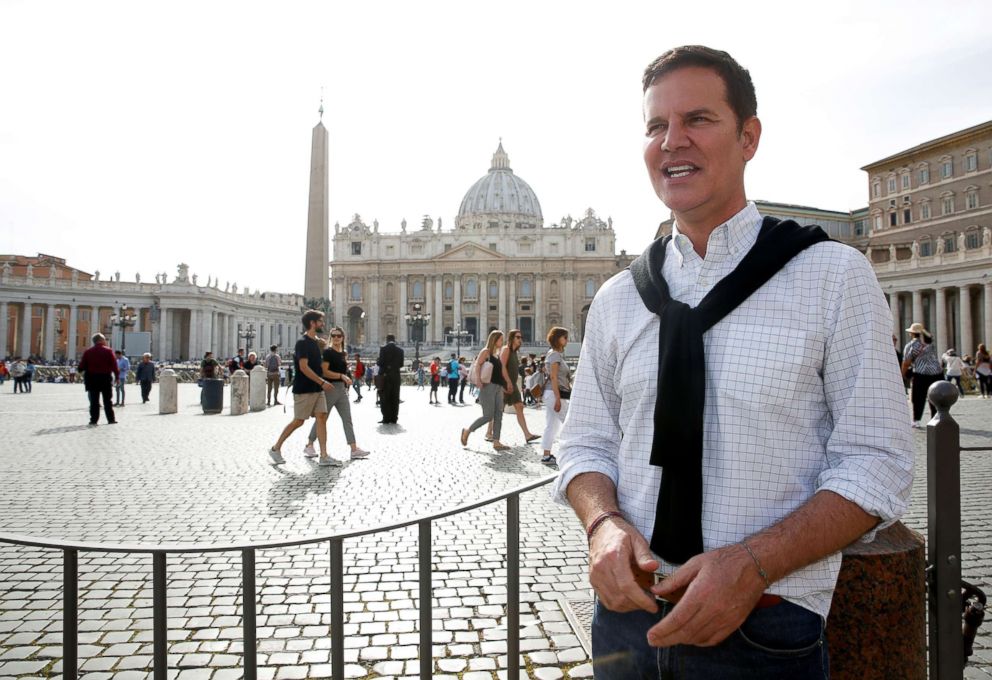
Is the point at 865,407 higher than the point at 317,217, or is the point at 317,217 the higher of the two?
the point at 317,217

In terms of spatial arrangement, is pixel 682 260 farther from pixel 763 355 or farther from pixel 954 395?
pixel 954 395

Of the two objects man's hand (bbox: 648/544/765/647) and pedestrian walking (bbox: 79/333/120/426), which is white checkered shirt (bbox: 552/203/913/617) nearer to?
man's hand (bbox: 648/544/765/647)

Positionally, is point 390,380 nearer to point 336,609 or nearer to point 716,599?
point 336,609

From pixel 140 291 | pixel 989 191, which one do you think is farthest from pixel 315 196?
pixel 989 191

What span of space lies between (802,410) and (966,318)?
138 ft

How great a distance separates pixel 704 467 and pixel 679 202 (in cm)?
60

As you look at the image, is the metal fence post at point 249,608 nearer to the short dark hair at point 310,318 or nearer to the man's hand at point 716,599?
the man's hand at point 716,599

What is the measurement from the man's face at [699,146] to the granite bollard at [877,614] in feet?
2.65

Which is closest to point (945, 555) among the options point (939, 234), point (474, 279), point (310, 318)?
point (310, 318)

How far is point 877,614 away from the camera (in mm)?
1466

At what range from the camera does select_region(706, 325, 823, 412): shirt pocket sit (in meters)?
1.35

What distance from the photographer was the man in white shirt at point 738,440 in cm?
128

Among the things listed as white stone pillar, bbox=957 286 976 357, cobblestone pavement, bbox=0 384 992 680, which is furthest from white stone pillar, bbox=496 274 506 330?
cobblestone pavement, bbox=0 384 992 680

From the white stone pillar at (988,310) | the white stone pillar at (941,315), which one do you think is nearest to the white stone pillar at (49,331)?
the white stone pillar at (941,315)
